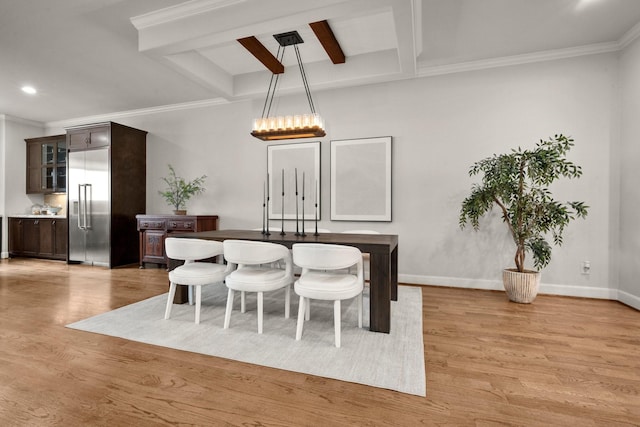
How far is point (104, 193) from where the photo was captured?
17.4 ft

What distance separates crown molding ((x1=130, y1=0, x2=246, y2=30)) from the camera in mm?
2863

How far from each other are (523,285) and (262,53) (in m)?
4.11

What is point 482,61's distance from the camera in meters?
3.91

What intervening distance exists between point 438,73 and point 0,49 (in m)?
5.50

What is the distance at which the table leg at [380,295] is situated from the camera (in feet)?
8.30

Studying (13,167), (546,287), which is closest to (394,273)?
(546,287)

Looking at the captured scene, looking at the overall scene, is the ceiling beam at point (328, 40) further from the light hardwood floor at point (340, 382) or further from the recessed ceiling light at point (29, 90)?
the recessed ceiling light at point (29, 90)

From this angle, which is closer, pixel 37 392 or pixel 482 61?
Result: pixel 37 392

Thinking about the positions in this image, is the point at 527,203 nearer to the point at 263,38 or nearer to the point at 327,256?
the point at 327,256

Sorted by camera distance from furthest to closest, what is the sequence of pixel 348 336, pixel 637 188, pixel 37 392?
pixel 637 188
pixel 348 336
pixel 37 392

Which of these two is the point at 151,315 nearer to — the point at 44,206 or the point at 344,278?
the point at 344,278

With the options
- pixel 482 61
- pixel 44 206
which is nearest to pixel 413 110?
pixel 482 61

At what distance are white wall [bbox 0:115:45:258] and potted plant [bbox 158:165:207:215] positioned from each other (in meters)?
3.59

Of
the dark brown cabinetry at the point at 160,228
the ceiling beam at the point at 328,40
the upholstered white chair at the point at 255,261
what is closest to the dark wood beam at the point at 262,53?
the ceiling beam at the point at 328,40
